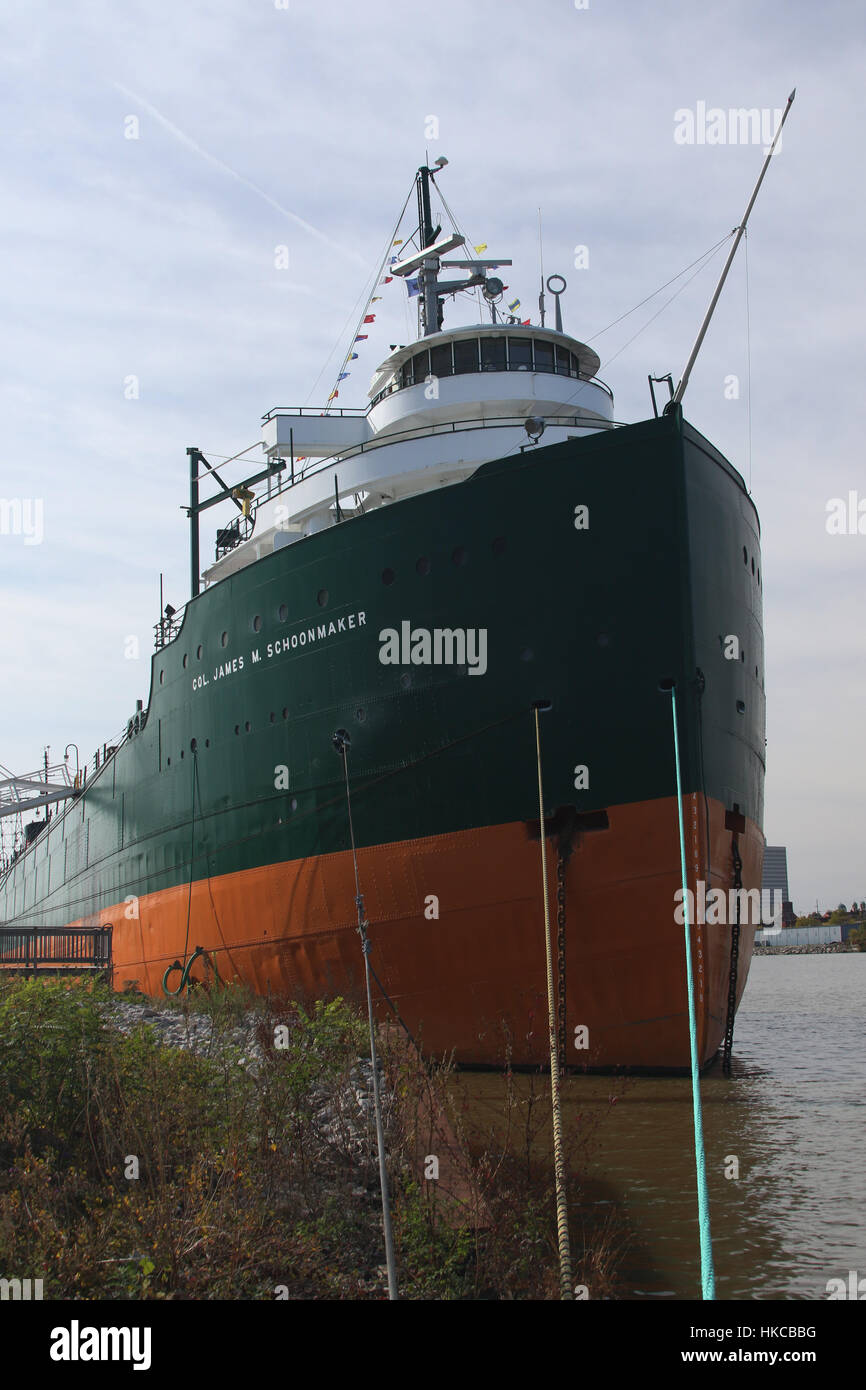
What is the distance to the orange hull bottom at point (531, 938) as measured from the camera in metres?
10.9

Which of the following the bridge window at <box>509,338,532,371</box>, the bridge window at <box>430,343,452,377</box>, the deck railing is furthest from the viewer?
the deck railing

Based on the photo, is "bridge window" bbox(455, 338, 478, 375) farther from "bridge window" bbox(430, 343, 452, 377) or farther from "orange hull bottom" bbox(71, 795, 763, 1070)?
"orange hull bottom" bbox(71, 795, 763, 1070)

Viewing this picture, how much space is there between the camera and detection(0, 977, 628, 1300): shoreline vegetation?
5316 mm

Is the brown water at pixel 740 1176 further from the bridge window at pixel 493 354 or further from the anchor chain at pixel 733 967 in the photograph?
the bridge window at pixel 493 354

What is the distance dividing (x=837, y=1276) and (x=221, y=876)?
11.2 meters

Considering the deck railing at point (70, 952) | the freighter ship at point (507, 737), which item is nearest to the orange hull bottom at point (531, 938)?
the freighter ship at point (507, 737)

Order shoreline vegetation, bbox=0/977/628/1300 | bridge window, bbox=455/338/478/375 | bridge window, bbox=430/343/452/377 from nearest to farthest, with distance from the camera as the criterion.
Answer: shoreline vegetation, bbox=0/977/628/1300 < bridge window, bbox=455/338/478/375 < bridge window, bbox=430/343/452/377

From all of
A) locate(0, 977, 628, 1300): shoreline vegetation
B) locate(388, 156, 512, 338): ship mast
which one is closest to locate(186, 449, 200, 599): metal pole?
locate(388, 156, 512, 338): ship mast

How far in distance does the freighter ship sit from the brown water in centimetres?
81

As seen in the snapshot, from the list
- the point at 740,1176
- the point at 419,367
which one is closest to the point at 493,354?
the point at 419,367

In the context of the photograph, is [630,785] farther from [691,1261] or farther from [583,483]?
[691,1261]

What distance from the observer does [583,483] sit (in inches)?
457
